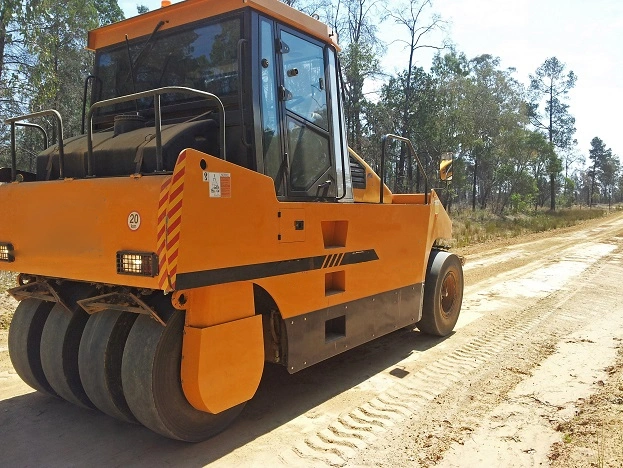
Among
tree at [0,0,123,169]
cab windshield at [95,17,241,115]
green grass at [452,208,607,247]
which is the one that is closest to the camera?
cab windshield at [95,17,241,115]

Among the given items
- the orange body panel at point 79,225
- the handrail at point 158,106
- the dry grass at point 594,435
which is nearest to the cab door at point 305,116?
the handrail at point 158,106

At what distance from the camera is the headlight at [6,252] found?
3.58 meters

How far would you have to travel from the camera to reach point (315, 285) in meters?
3.87

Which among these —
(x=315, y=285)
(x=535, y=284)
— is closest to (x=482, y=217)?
(x=535, y=284)

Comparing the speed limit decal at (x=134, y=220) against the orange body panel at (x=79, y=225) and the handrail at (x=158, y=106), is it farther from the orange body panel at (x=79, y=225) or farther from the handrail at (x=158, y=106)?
the handrail at (x=158, y=106)

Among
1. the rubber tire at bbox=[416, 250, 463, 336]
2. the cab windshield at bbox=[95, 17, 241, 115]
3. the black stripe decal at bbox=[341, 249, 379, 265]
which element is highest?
the cab windshield at bbox=[95, 17, 241, 115]

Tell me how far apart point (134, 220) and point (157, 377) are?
0.93 meters

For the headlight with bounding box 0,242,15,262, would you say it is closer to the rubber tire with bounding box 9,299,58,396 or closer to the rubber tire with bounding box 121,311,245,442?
the rubber tire with bounding box 9,299,58,396

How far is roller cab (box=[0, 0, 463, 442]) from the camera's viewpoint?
2949 mm

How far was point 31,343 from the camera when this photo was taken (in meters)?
3.87

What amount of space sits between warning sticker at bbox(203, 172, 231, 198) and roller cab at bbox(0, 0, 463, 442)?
0.01m

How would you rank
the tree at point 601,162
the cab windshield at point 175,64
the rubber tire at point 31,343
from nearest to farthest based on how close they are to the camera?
the cab windshield at point 175,64 < the rubber tire at point 31,343 < the tree at point 601,162

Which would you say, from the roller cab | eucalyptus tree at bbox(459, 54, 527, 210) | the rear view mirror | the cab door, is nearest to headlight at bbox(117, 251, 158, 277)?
the roller cab

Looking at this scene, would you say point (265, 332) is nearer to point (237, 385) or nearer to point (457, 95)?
point (237, 385)
